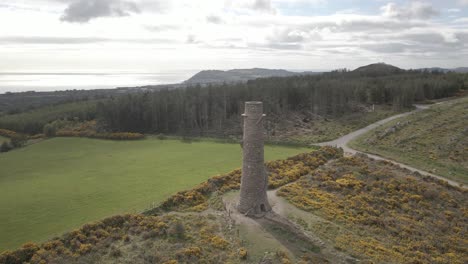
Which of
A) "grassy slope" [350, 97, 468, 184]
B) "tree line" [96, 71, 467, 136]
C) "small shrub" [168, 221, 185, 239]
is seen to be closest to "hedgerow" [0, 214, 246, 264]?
"small shrub" [168, 221, 185, 239]

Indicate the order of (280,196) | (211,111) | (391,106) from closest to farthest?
1. (280,196)
2. (211,111)
3. (391,106)

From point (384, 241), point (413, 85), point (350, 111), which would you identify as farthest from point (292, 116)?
point (384, 241)

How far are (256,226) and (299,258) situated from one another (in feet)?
13.9

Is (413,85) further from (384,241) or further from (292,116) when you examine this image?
(384,241)

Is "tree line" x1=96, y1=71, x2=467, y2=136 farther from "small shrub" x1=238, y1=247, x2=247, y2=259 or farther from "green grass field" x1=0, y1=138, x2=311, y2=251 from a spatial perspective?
"small shrub" x1=238, y1=247, x2=247, y2=259

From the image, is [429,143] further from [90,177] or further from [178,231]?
[90,177]

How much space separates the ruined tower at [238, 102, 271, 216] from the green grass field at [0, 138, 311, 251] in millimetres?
9610

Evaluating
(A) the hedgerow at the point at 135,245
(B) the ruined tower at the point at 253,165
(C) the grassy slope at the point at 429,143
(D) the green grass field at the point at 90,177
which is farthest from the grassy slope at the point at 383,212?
(D) the green grass field at the point at 90,177

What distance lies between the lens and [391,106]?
299 feet

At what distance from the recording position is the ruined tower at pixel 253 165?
83.3 feet

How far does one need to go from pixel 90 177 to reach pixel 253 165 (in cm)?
2322

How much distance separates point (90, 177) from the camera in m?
39.9

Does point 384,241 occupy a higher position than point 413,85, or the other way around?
point 413,85

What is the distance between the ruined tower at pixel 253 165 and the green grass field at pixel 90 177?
9610mm
